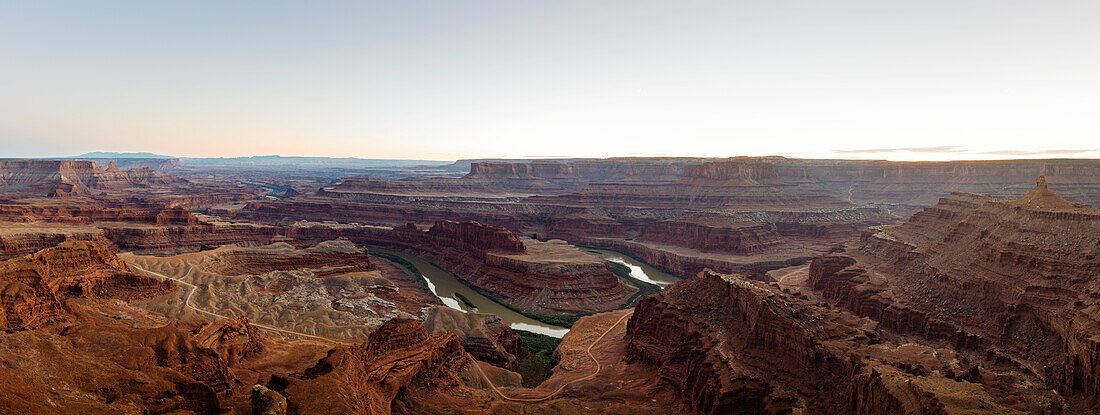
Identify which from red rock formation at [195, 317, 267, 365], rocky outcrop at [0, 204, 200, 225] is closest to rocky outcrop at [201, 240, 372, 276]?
rocky outcrop at [0, 204, 200, 225]

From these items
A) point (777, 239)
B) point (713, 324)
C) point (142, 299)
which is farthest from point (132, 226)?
point (777, 239)

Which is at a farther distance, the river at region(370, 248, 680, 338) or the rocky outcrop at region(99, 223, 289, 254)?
the rocky outcrop at region(99, 223, 289, 254)

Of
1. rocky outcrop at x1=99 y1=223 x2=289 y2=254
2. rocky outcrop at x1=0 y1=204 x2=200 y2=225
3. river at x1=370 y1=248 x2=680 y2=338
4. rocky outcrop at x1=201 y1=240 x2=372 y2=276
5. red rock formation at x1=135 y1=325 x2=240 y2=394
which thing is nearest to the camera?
red rock formation at x1=135 y1=325 x2=240 y2=394

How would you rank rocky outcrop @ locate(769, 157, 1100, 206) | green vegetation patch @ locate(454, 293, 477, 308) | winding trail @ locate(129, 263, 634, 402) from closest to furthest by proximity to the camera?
1. winding trail @ locate(129, 263, 634, 402)
2. green vegetation patch @ locate(454, 293, 477, 308)
3. rocky outcrop @ locate(769, 157, 1100, 206)

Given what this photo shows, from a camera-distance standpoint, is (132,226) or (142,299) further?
Result: (132,226)

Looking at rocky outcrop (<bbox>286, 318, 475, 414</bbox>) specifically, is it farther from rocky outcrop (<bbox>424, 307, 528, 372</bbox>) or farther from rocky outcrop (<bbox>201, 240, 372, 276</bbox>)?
rocky outcrop (<bbox>201, 240, 372, 276</bbox>)

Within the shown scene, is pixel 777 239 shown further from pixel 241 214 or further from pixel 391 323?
pixel 241 214

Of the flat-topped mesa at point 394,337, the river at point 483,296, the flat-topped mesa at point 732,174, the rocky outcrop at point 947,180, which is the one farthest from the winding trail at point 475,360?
the rocky outcrop at point 947,180
